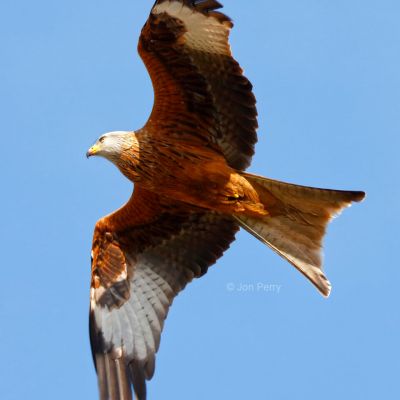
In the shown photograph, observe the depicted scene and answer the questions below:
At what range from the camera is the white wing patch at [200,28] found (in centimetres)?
1030

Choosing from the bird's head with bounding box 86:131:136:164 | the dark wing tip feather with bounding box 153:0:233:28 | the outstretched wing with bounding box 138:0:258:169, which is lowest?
the bird's head with bounding box 86:131:136:164

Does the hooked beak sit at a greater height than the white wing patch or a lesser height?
lesser

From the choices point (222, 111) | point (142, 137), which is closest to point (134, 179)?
point (142, 137)

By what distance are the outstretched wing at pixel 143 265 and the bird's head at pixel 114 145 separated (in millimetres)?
721

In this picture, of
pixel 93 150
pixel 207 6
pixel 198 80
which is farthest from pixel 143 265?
pixel 207 6

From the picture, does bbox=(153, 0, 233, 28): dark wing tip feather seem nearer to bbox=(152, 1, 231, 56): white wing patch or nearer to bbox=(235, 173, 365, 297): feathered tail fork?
bbox=(152, 1, 231, 56): white wing patch

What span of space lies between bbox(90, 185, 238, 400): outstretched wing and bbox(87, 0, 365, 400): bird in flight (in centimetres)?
1

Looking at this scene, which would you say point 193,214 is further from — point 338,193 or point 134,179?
point 338,193

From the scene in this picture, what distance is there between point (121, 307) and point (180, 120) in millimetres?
2427

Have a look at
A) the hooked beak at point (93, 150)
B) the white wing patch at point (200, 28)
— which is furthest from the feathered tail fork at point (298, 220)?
the hooked beak at point (93, 150)

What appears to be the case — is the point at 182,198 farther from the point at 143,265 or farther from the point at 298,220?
the point at 298,220

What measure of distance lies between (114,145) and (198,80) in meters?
1.20

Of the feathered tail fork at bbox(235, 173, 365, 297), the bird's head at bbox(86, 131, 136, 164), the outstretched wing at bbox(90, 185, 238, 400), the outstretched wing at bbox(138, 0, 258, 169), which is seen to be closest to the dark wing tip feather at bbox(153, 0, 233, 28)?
the outstretched wing at bbox(138, 0, 258, 169)

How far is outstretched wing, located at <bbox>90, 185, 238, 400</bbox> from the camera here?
1134 centimetres
